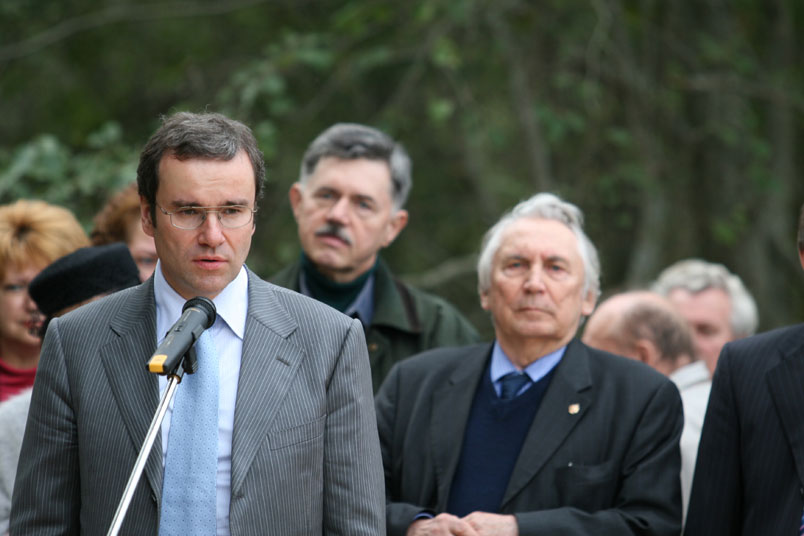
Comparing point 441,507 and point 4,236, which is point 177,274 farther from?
point 4,236

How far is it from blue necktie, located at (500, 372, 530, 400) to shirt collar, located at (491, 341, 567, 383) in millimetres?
15

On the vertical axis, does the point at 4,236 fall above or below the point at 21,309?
above

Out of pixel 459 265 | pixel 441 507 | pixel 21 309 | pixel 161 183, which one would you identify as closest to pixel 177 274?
pixel 161 183

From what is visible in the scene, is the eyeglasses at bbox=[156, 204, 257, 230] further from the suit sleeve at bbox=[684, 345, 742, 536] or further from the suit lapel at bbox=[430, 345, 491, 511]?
the suit sleeve at bbox=[684, 345, 742, 536]

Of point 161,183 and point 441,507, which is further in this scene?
point 441,507

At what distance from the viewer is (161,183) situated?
267 cm

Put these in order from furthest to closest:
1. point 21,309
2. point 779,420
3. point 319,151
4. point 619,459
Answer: point 319,151, point 21,309, point 619,459, point 779,420

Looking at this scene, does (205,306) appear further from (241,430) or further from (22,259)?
(22,259)

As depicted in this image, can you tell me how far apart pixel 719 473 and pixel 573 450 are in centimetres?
49

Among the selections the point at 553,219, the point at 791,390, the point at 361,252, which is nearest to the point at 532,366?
the point at 553,219

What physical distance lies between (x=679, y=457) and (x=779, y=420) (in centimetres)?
49

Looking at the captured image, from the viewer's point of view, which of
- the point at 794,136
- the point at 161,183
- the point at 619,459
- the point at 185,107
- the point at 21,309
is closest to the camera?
the point at 161,183

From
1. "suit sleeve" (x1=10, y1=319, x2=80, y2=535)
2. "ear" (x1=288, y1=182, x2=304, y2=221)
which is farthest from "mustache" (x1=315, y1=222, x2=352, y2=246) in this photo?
"suit sleeve" (x1=10, y1=319, x2=80, y2=535)

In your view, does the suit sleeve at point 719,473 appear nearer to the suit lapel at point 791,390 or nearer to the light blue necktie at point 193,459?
the suit lapel at point 791,390
